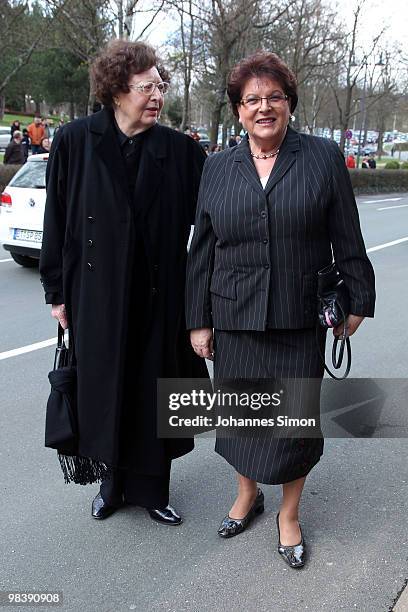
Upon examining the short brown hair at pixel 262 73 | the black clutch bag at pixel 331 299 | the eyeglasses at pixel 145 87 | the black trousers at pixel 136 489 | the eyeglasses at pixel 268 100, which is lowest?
the black trousers at pixel 136 489

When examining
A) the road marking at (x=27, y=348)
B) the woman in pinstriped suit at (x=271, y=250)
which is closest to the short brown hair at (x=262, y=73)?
the woman in pinstriped suit at (x=271, y=250)

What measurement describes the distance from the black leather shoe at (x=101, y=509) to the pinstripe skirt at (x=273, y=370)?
720mm

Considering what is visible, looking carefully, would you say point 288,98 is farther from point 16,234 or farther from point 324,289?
point 16,234

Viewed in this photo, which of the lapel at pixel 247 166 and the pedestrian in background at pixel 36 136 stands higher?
the lapel at pixel 247 166

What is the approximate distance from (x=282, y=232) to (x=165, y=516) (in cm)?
143

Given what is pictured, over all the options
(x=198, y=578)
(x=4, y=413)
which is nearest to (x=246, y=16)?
(x=4, y=413)

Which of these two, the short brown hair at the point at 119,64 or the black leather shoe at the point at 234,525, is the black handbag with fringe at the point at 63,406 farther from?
the short brown hair at the point at 119,64

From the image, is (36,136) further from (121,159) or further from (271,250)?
(271,250)

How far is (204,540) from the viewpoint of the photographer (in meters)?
2.90

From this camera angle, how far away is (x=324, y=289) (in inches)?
99.3

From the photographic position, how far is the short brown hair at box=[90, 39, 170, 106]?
100.0 inches

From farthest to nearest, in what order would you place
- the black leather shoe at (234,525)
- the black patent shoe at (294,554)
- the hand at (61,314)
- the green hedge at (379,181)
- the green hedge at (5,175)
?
the green hedge at (379,181) < the green hedge at (5,175) < the black leather shoe at (234,525) < the hand at (61,314) < the black patent shoe at (294,554)

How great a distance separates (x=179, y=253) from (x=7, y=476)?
1.57 m

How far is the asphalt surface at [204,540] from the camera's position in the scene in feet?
8.31
